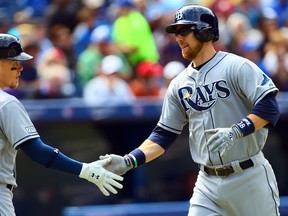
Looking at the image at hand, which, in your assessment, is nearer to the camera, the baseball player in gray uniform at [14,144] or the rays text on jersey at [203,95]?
the baseball player in gray uniform at [14,144]

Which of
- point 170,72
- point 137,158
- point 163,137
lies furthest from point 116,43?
point 137,158

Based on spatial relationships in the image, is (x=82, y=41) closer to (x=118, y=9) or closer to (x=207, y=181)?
(x=118, y=9)

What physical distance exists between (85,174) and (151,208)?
3630 mm

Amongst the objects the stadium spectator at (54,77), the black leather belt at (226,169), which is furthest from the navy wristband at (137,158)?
the stadium spectator at (54,77)

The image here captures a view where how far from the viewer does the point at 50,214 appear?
10.4 meters

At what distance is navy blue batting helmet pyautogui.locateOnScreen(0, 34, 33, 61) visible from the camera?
20.1 ft

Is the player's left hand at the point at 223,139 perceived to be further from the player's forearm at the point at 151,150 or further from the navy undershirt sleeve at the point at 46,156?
the navy undershirt sleeve at the point at 46,156

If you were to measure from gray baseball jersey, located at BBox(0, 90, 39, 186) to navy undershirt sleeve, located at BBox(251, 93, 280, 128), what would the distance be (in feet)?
4.86

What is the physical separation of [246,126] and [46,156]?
1320mm

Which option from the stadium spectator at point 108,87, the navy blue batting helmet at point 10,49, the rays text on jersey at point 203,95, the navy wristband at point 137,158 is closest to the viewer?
the navy blue batting helmet at point 10,49

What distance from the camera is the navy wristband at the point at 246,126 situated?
618cm

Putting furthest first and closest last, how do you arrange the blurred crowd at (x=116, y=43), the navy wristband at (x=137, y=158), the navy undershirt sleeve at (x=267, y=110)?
the blurred crowd at (x=116, y=43) → the navy wristband at (x=137, y=158) → the navy undershirt sleeve at (x=267, y=110)

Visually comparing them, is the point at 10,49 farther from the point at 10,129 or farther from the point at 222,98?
the point at 222,98

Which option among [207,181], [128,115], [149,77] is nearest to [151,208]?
[128,115]
